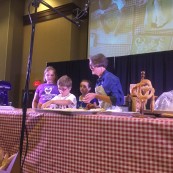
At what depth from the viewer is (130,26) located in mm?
4336

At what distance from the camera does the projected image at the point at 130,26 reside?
13.1 feet

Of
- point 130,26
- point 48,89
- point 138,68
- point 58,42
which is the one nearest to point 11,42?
point 58,42

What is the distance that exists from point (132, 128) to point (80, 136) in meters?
0.22

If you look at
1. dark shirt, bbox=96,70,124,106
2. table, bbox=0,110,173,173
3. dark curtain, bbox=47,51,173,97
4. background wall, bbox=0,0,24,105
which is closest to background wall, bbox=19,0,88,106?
dark curtain, bbox=47,51,173,97

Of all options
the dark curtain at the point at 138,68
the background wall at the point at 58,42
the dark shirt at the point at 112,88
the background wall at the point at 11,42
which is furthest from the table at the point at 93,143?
the background wall at the point at 11,42

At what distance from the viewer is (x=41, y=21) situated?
17.7 ft

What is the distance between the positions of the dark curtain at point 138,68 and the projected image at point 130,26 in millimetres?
125

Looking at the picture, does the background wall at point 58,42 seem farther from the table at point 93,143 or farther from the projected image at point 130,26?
the table at point 93,143

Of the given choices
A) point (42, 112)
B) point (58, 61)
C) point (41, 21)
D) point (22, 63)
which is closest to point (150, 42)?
point (58, 61)

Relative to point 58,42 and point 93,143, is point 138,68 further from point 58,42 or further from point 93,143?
point 93,143

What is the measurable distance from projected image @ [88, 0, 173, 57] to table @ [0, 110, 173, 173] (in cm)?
336

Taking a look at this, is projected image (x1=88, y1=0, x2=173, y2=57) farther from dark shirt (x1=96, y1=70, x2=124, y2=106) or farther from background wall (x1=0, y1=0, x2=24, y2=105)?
dark shirt (x1=96, y1=70, x2=124, y2=106)

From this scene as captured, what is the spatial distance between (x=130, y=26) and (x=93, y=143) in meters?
3.77

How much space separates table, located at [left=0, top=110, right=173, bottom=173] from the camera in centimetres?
72
